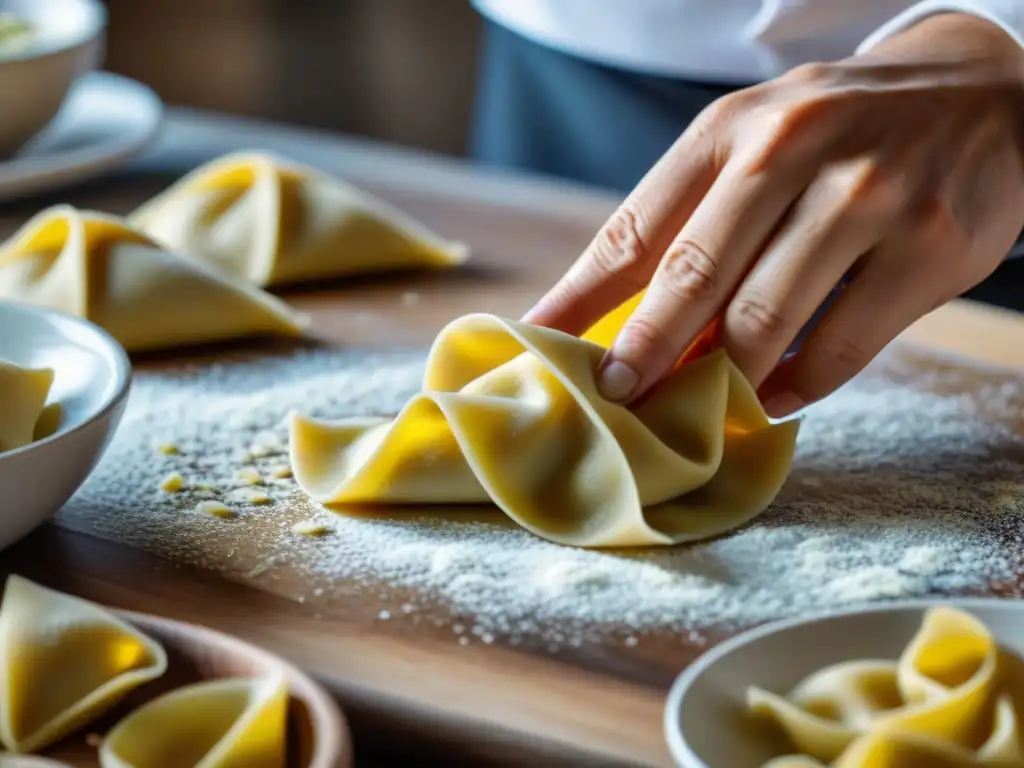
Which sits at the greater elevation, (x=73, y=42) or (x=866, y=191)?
(x=866, y=191)

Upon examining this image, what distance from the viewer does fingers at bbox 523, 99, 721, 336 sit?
1.14 meters

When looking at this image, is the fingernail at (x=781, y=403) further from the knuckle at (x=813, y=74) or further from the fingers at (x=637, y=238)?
the knuckle at (x=813, y=74)

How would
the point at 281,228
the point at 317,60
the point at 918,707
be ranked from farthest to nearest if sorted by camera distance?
the point at 317,60 → the point at 281,228 → the point at 918,707

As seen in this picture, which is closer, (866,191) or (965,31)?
(866,191)

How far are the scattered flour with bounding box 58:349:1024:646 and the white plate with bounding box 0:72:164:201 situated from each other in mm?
541

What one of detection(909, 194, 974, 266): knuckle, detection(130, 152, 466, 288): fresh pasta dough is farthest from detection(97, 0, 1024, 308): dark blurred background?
detection(909, 194, 974, 266): knuckle

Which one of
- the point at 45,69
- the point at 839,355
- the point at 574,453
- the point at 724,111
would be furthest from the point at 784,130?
the point at 45,69

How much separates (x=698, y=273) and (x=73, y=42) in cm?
103

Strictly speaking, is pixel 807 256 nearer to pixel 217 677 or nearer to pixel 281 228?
pixel 217 677

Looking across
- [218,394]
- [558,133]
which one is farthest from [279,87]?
[218,394]

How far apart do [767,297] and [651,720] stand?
15.6 inches

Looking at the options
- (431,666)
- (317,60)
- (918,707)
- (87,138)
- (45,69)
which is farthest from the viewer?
(317,60)

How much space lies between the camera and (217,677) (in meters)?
0.82

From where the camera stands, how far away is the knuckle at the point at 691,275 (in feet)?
3.52
